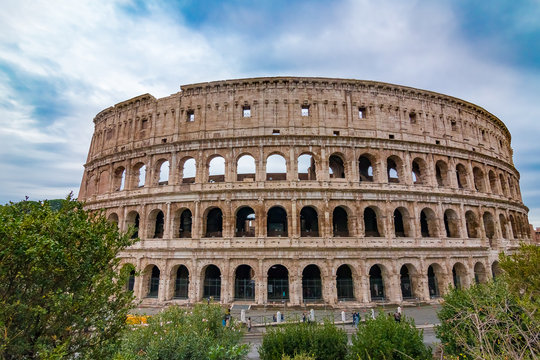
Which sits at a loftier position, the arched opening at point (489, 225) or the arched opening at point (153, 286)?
the arched opening at point (489, 225)

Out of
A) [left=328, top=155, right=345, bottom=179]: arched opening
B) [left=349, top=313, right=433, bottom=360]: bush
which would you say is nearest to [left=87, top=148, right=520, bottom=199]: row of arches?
[left=328, top=155, right=345, bottom=179]: arched opening

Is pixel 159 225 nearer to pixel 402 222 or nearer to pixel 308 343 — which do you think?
pixel 308 343

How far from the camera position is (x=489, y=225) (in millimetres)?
26609

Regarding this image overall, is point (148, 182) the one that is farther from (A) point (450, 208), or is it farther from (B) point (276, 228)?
(A) point (450, 208)

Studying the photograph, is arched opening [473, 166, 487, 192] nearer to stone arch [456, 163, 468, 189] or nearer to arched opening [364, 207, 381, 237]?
stone arch [456, 163, 468, 189]

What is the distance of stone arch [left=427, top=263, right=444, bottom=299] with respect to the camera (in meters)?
22.8

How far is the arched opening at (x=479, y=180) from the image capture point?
88.9 feet

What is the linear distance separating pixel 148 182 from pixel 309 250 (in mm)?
15511

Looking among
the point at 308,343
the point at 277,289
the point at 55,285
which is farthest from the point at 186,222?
the point at 55,285

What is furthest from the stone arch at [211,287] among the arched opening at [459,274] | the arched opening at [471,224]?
the arched opening at [471,224]

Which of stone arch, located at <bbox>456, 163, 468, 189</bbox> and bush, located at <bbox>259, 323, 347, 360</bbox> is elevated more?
stone arch, located at <bbox>456, 163, 468, 189</bbox>

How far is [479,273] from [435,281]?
5091mm

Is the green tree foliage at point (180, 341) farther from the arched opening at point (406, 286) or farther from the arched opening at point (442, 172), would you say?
the arched opening at point (442, 172)

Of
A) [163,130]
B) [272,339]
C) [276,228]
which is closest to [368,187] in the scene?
[276,228]
